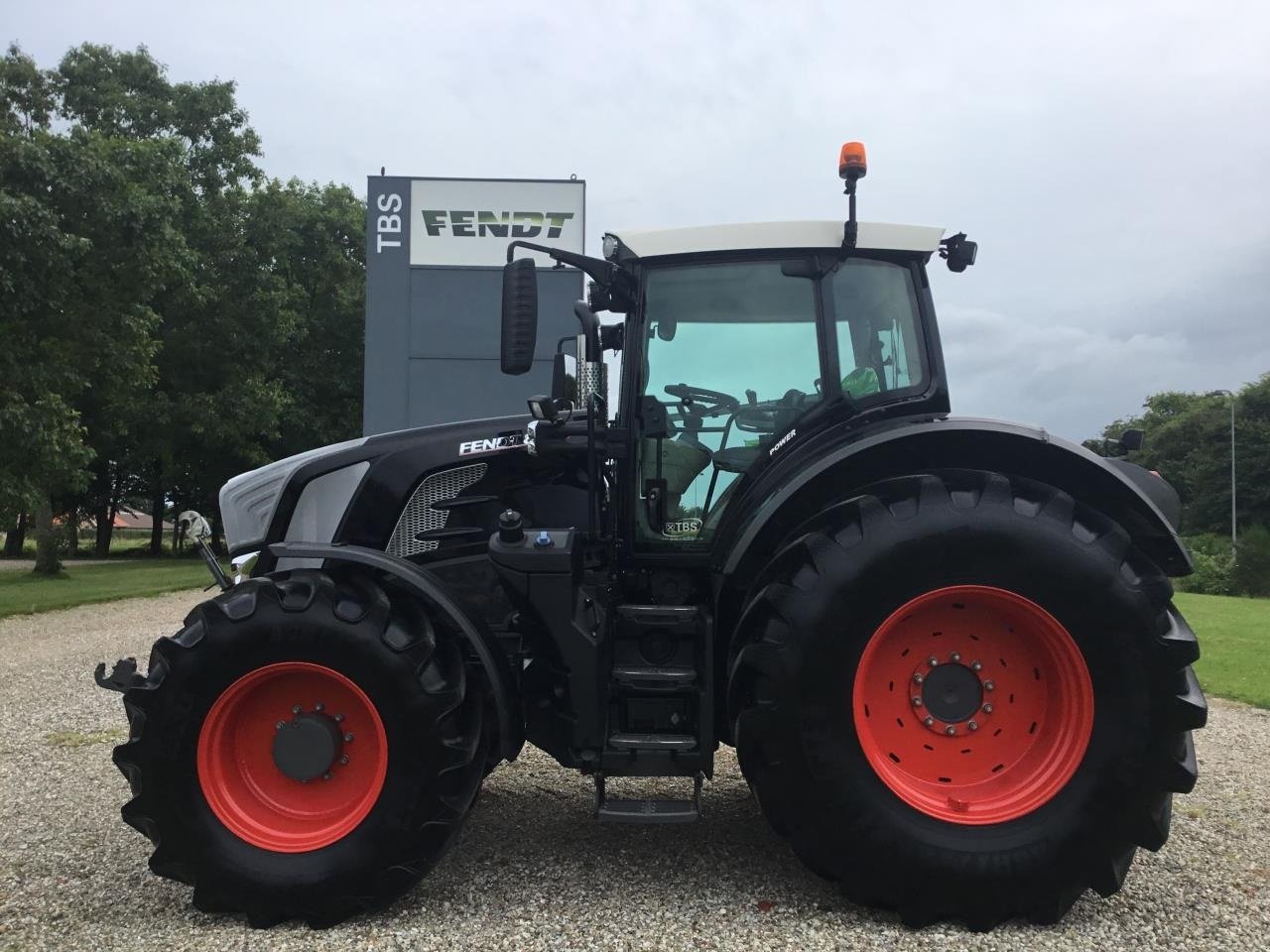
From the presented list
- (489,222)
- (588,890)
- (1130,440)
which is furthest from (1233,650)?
(489,222)

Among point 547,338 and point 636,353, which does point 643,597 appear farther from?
point 547,338

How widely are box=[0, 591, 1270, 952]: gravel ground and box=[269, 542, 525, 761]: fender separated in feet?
1.97

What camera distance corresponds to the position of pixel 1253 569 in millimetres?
22500

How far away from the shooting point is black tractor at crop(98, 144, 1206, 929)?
3.11m

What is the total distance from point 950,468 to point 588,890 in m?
2.04

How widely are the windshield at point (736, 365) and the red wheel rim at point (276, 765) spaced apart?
1311 millimetres

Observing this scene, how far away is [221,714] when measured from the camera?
10.7ft

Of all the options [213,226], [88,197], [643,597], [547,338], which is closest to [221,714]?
[643,597]

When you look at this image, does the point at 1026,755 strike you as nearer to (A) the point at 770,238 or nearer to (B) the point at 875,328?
(B) the point at 875,328

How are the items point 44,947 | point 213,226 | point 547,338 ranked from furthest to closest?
point 213,226
point 547,338
point 44,947

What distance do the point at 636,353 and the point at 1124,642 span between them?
2.03m

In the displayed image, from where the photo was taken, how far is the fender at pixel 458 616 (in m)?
3.33

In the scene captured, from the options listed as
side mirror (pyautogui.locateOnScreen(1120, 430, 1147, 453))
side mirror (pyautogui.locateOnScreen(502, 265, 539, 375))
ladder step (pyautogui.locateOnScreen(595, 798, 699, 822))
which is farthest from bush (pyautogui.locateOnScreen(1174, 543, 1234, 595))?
side mirror (pyautogui.locateOnScreen(502, 265, 539, 375))

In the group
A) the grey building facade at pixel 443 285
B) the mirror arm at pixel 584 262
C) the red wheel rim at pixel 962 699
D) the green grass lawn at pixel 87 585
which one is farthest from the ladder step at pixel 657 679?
the green grass lawn at pixel 87 585
